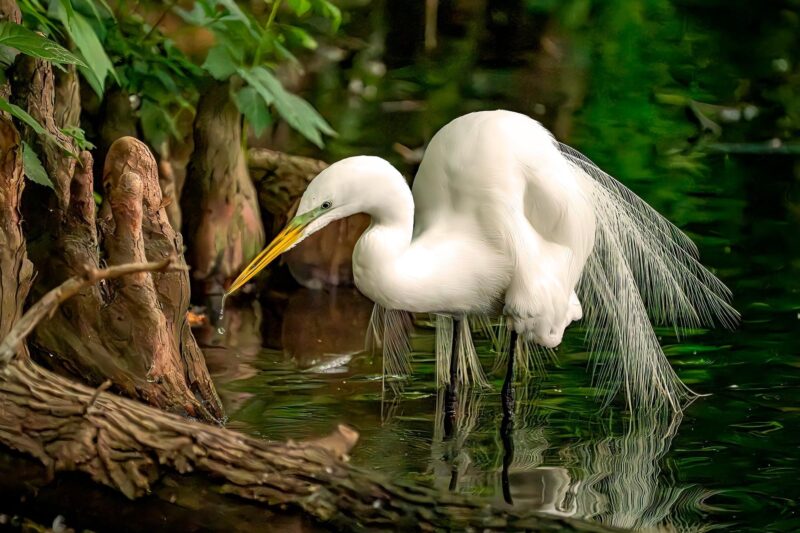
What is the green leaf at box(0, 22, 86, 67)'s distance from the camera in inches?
121

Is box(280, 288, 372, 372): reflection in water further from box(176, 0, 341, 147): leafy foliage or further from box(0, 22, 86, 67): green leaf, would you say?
box(0, 22, 86, 67): green leaf

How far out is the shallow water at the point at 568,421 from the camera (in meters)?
3.70

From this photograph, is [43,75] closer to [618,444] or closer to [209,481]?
[209,481]

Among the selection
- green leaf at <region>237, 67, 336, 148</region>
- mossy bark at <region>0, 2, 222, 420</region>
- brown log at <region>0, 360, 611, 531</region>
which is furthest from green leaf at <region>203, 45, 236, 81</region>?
brown log at <region>0, 360, 611, 531</region>

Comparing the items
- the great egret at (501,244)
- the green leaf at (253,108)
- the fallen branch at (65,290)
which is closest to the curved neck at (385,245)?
the great egret at (501,244)

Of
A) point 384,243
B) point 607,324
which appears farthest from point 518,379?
point 384,243

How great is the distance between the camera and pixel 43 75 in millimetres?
3654

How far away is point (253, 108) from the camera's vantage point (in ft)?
18.9

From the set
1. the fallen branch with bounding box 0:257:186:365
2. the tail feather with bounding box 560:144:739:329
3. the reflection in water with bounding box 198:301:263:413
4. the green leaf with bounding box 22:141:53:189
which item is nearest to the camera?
the fallen branch with bounding box 0:257:186:365

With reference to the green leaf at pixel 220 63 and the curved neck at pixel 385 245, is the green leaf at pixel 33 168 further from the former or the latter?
the green leaf at pixel 220 63

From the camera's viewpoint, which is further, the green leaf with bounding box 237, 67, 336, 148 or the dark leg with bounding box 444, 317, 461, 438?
the green leaf with bounding box 237, 67, 336, 148

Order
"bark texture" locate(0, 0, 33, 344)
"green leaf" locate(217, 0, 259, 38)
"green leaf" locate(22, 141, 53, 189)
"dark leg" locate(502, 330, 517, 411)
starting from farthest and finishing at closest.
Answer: "green leaf" locate(217, 0, 259, 38) → "dark leg" locate(502, 330, 517, 411) → "green leaf" locate(22, 141, 53, 189) → "bark texture" locate(0, 0, 33, 344)

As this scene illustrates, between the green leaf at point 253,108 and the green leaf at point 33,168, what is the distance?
2.13m

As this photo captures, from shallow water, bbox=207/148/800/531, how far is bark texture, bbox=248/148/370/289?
1.67 ft
